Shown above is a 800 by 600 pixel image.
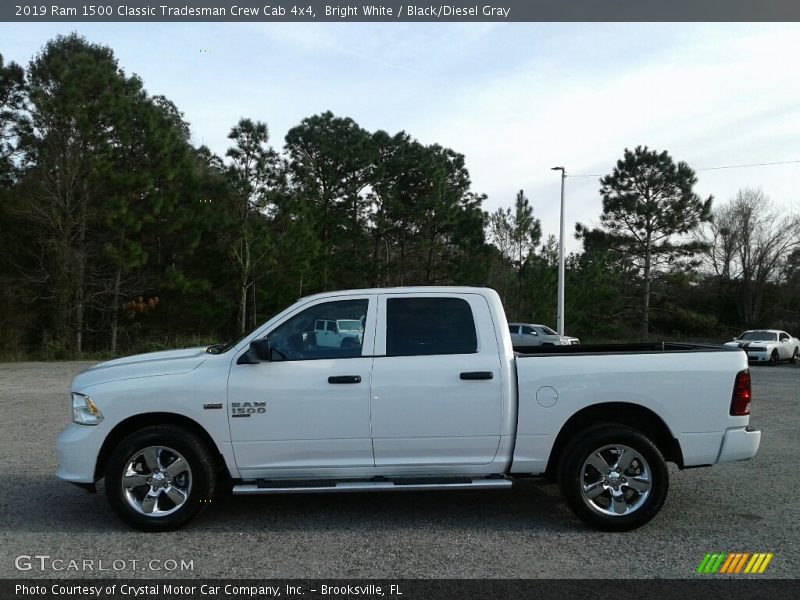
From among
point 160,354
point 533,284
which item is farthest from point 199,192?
point 160,354

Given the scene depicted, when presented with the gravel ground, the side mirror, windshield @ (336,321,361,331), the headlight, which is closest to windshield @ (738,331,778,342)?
the gravel ground

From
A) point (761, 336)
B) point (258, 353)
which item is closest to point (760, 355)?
point (761, 336)

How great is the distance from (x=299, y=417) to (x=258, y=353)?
60 cm

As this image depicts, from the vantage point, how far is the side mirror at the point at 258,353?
5238 millimetres

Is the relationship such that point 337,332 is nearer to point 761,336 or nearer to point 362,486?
point 362,486

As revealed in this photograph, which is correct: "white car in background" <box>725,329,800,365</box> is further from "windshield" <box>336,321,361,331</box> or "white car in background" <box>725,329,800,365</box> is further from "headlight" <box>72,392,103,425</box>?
"headlight" <box>72,392,103,425</box>

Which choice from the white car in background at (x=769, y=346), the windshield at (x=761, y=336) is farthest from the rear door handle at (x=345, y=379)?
the windshield at (x=761, y=336)

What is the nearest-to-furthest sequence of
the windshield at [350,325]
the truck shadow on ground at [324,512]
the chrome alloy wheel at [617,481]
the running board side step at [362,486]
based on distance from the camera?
the running board side step at [362,486]
the chrome alloy wheel at [617,481]
the truck shadow on ground at [324,512]
the windshield at [350,325]

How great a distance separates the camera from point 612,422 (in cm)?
558

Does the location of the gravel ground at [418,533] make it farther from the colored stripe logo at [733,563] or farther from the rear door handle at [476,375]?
the rear door handle at [476,375]

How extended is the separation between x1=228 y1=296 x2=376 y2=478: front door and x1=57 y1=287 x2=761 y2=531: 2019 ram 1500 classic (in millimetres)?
10

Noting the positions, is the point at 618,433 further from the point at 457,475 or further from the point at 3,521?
the point at 3,521

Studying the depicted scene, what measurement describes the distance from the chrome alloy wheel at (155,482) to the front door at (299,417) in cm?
47

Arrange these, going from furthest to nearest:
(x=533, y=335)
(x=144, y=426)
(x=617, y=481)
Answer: (x=533, y=335)
(x=144, y=426)
(x=617, y=481)
